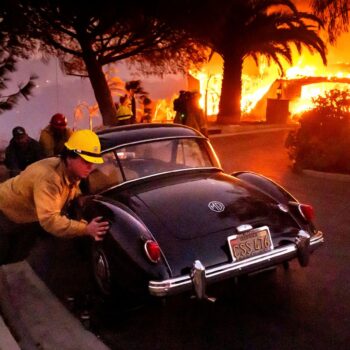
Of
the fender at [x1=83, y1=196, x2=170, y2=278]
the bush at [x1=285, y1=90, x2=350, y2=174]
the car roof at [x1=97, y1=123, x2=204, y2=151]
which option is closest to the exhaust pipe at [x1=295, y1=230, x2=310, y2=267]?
the fender at [x1=83, y1=196, x2=170, y2=278]

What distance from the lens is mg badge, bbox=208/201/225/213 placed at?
446cm

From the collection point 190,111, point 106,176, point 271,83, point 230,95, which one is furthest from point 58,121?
point 271,83

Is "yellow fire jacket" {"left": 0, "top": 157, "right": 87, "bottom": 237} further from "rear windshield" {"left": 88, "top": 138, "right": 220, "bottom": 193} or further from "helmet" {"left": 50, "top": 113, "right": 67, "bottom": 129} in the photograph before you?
"helmet" {"left": 50, "top": 113, "right": 67, "bottom": 129}

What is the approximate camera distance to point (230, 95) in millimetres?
20875

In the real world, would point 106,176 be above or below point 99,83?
below

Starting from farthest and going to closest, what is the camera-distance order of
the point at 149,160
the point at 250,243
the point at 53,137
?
1. the point at 53,137
2. the point at 149,160
3. the point at 250,243

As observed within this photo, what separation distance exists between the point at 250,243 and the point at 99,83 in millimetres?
12277

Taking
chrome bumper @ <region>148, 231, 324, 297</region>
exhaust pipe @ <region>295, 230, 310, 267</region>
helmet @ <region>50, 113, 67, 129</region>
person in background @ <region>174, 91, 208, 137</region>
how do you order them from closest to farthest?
chrome bumper @ <region>148, 231, 324, 297</region> < exhaust pipe @ <region>295, 230, 310, 267</region> < helmet @ <region>50, 113, 67, 129</region> < person in background @ <region>174, 91, 208, 137</region>

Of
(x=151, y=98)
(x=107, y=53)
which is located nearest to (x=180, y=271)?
(x=107, y=53)

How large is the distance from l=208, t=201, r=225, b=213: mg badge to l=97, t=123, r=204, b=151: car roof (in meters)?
1.13

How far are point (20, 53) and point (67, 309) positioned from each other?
400 inches

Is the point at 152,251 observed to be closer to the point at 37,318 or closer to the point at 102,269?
the point at 102,269

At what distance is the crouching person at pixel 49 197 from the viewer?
4.15m

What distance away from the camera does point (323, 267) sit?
17.6 feet
